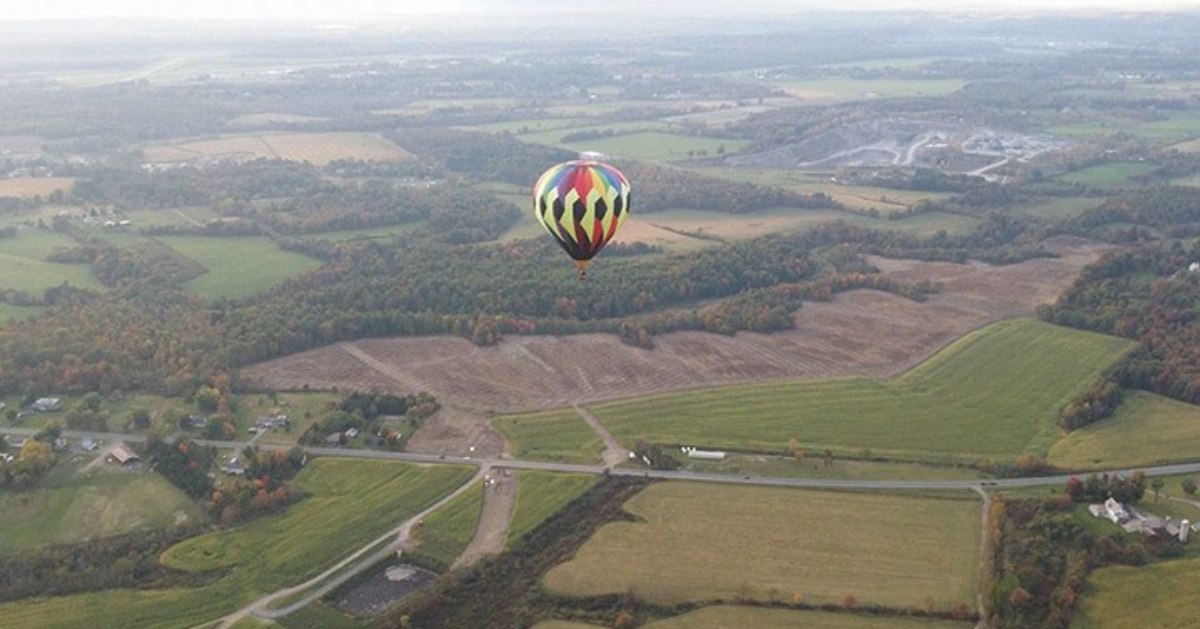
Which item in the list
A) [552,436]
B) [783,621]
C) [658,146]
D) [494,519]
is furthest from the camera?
[658,146]

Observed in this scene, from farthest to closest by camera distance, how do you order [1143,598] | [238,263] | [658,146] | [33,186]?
[658,146]
[33,186]
[238,263]
[1143,598]

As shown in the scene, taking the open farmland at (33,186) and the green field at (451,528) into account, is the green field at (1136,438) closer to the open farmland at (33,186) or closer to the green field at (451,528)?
the green field at (451,528)

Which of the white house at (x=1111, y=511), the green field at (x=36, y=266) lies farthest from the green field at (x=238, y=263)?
the white house at (x=1111, y=511)

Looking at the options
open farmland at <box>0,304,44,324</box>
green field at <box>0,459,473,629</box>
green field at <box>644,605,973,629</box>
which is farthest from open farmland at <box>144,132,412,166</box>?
green field at <box>644,605,973,629</box>

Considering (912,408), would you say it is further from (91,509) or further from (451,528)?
(91,509)

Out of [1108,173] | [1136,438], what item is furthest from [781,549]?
[1108,173]

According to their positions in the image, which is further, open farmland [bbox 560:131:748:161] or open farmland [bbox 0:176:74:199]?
open farmland [bbox 560:131:748:161]

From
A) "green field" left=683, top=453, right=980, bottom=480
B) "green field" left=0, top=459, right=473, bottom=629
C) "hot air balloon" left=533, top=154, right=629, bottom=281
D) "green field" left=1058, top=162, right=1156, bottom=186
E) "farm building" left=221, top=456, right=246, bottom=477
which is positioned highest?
"hot air balloon" left=533, top=154, right=629, bottom=281

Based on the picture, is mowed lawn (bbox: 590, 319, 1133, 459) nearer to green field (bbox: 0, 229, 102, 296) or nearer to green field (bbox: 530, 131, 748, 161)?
green field (bbox: 0, 229, 102, 296)
